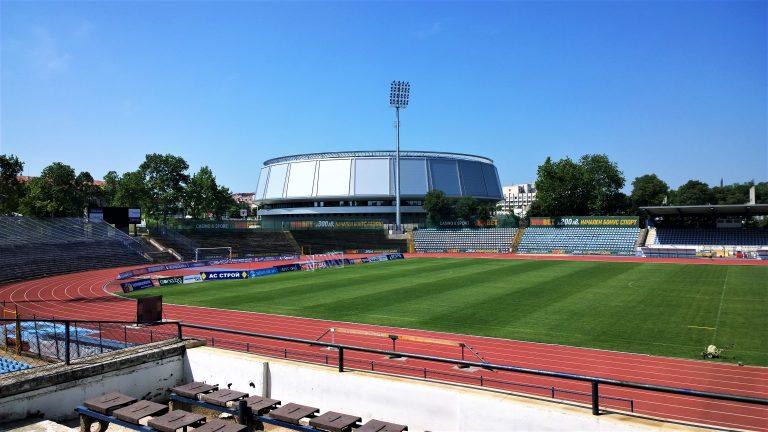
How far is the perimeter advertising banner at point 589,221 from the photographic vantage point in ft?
233

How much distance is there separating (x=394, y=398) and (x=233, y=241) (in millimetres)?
67741

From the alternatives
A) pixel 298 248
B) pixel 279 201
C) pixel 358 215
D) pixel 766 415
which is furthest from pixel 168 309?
pixel 279 201

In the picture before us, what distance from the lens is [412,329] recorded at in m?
21.7

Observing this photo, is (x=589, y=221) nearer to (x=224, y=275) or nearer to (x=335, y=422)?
(x=224, y=275)

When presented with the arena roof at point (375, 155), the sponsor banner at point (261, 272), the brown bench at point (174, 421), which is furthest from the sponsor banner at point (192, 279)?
the arena roof at point (375, 155)

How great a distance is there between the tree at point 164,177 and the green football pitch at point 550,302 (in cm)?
4787

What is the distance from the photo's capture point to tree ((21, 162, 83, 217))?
75.9 m

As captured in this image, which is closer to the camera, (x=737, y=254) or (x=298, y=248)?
(x=737, y=254)

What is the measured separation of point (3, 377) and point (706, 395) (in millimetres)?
10181

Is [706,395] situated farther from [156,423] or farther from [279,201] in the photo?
[279,201]

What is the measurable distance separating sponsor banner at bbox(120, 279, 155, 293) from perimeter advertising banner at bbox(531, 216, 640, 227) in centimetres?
5901


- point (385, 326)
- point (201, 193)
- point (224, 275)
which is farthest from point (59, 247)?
point (385, 326)

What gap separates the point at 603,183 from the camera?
10050cm

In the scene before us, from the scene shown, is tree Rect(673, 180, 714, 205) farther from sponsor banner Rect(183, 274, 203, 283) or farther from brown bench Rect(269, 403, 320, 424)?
brown bench Rect(269, 403, 320, 424)
